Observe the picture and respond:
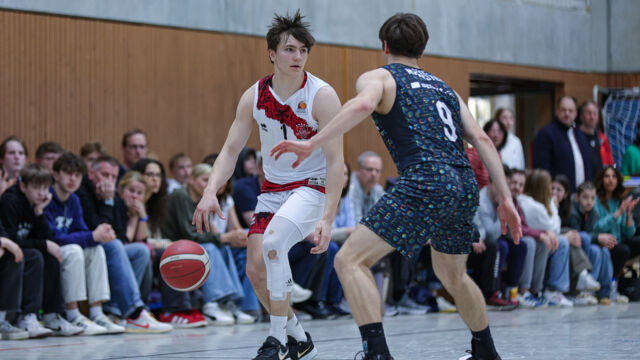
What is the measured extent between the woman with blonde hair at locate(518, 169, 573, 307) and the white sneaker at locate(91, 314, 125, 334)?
5.10 m

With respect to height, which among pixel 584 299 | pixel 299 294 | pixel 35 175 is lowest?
pixel 584 299

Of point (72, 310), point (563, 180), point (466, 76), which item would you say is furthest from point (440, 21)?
point (72, 310)

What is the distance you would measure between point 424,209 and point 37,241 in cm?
423

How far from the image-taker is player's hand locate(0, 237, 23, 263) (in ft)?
23.0

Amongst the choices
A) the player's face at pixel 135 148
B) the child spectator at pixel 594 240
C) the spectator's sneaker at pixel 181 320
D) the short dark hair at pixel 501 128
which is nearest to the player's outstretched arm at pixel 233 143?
the spectator's sneaker at pixel 181 320

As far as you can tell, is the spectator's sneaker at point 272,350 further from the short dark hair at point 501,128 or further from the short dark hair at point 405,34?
the short dark hair at point 501,128

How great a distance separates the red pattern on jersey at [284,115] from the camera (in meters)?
5.35

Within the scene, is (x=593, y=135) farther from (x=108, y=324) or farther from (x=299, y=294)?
(x=108, y=324)

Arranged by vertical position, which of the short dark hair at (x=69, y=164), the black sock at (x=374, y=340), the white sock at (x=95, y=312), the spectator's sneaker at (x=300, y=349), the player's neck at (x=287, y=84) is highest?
the player's neck at (x=287, y=84)

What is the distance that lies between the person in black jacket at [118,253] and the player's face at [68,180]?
1.23ft

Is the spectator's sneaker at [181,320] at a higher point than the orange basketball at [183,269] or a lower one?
lower

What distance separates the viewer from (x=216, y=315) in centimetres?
841

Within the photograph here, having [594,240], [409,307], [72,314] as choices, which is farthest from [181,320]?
[594,240]

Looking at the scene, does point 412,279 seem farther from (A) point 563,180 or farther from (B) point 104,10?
(B) point 104,10
